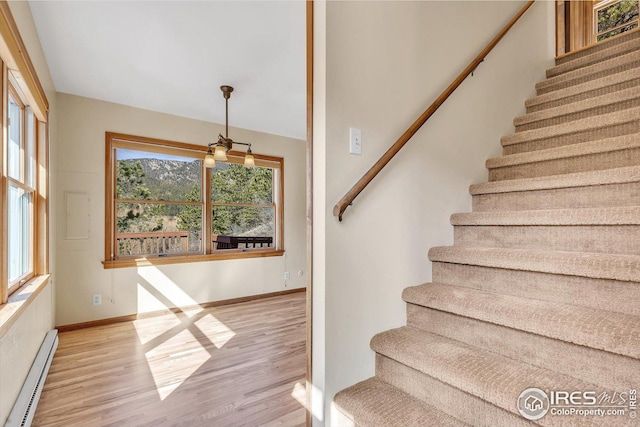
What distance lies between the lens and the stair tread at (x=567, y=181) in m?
1.54

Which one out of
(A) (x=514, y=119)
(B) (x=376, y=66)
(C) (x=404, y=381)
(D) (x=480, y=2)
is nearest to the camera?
(C) (x=404, y=381)

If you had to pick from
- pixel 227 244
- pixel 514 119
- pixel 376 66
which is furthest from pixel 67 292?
pixel 514 119

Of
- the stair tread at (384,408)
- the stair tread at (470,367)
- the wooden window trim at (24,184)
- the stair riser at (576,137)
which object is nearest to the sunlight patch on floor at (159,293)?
the wooden window trim at (24,184)

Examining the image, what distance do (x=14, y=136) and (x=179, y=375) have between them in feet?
6.59

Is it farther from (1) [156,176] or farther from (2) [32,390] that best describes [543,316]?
(1) [156,176]

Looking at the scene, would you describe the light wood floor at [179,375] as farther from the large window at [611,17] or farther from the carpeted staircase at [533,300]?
the large window at [611,17]

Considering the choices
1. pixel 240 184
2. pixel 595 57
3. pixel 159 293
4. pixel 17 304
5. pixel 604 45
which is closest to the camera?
pixel 17 304

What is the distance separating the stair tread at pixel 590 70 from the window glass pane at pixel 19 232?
160 inches

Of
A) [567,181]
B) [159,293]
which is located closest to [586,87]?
[567,181]

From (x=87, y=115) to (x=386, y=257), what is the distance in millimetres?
3663

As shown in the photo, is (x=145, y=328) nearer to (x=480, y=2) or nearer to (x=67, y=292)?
(x=67, y=292)

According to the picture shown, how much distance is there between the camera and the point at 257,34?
238cm

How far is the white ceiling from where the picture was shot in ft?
6.95

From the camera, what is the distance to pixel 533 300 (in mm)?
1445
